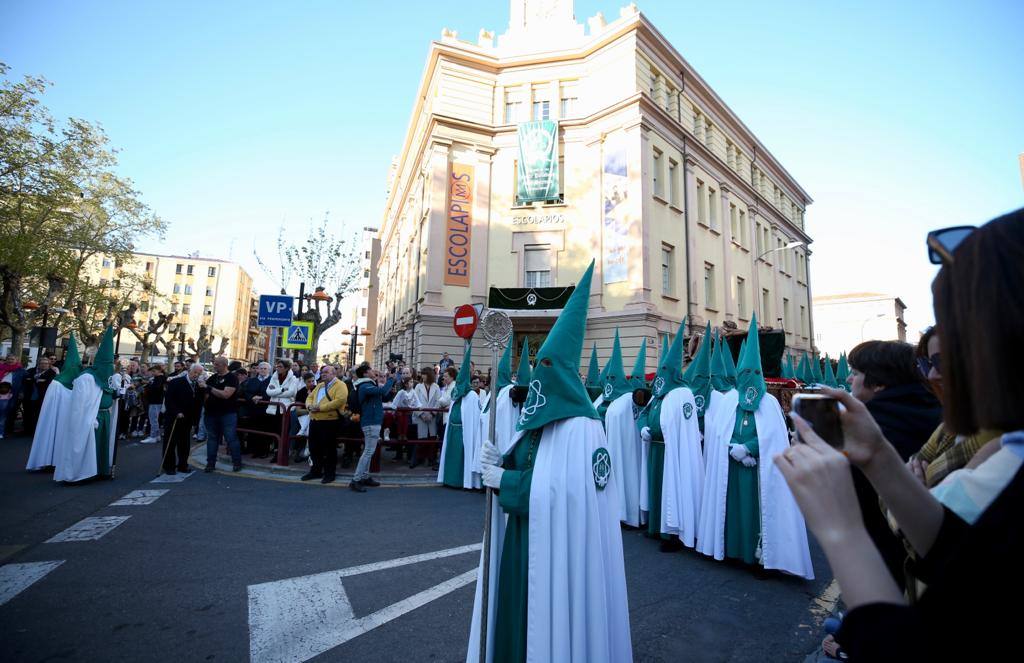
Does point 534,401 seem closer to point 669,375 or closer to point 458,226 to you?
point 669,375

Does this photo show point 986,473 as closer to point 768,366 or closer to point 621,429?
point 621,429

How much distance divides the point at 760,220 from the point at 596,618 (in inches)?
1373

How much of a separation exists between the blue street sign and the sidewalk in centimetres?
360

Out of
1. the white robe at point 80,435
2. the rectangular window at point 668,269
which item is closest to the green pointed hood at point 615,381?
the white robe at point 80,435

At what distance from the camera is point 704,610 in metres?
3.94

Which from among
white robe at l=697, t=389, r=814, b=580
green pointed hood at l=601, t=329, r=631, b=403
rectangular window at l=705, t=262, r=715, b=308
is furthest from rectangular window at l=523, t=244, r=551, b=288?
white robe at l=697, t=389, r=814, b=580

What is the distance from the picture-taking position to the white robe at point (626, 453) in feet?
21.7

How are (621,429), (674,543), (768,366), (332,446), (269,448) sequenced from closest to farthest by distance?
(674,543)
(621,429)
(332,446)
(768,366)
(269,448)

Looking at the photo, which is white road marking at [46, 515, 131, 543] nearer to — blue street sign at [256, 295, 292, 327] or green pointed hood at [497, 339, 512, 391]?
green pointed hood at [497, 339, 512, 391]

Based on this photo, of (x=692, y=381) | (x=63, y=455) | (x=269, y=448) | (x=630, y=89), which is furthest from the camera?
(x=630, y=89)

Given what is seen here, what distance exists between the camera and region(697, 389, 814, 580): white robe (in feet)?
15.3

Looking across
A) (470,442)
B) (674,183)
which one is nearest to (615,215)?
(674,183)

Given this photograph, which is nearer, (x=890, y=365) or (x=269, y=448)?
(x=890, y=365)

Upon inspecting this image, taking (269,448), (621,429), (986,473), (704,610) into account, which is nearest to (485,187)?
(269,448)
